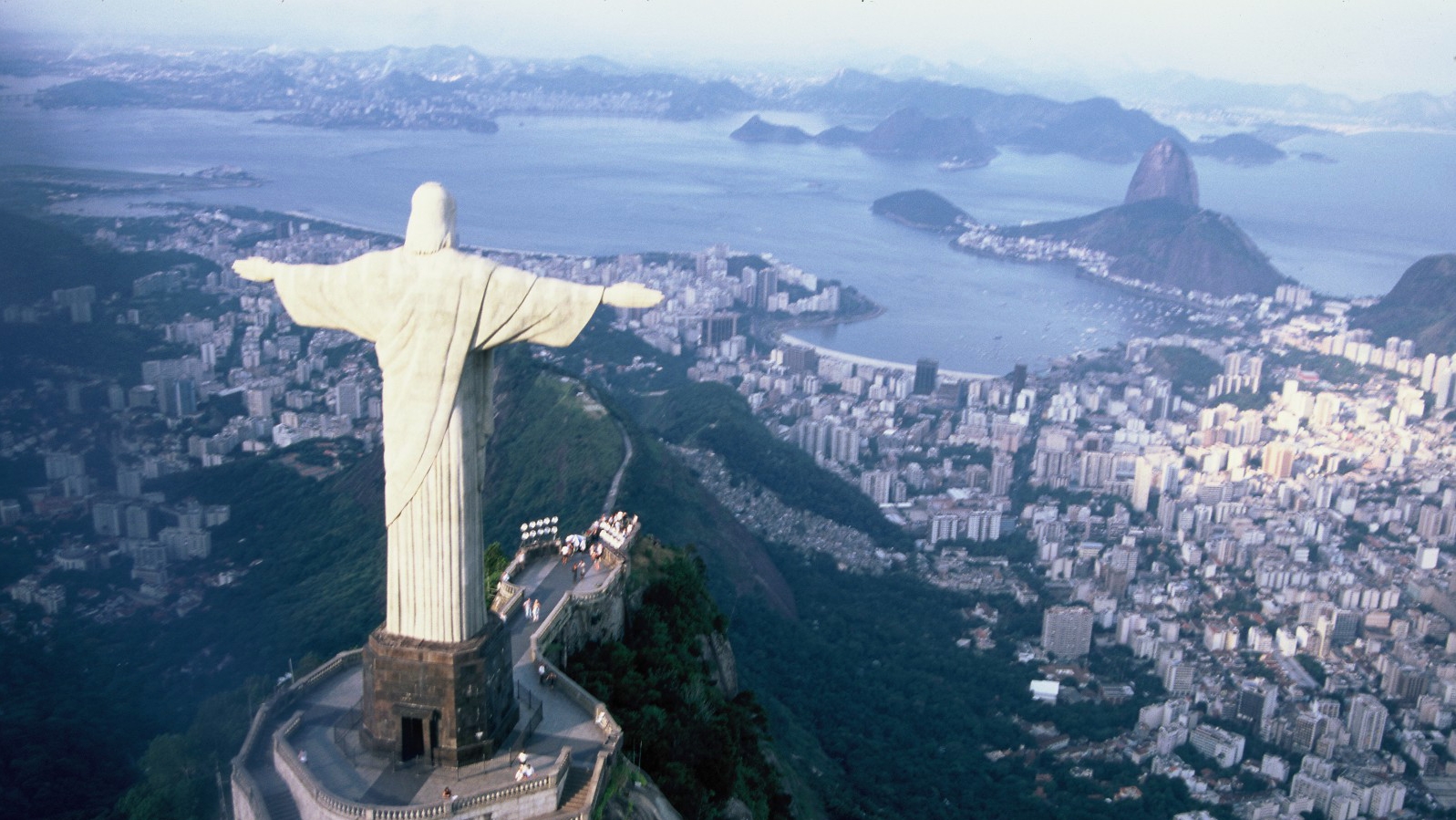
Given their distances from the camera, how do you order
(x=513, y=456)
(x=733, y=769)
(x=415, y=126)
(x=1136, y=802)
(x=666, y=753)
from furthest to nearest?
(x=415, y=126), (x=513, y=456), (x=1136, y=802), (x=733, y=769), (x=666, y=753)

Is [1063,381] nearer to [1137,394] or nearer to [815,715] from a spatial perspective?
[1137,394]

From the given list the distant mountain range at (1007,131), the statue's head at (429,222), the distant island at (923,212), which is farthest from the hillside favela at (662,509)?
the distant mountain range at (1007,131)

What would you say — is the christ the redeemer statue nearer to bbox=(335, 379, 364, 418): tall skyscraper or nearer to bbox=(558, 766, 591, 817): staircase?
bbox=(558, 766, 591, 817): staircase

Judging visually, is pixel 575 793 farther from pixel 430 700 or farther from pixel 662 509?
pixel 662 509

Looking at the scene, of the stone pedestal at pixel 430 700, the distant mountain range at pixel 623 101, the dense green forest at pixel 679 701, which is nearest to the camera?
the stone pedestal at pixel 430 700

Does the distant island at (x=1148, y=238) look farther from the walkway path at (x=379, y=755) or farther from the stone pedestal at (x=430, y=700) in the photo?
the stone pedestal at (x=430, y=700)

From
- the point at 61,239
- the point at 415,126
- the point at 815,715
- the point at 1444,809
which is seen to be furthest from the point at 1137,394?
the point at 415,126
